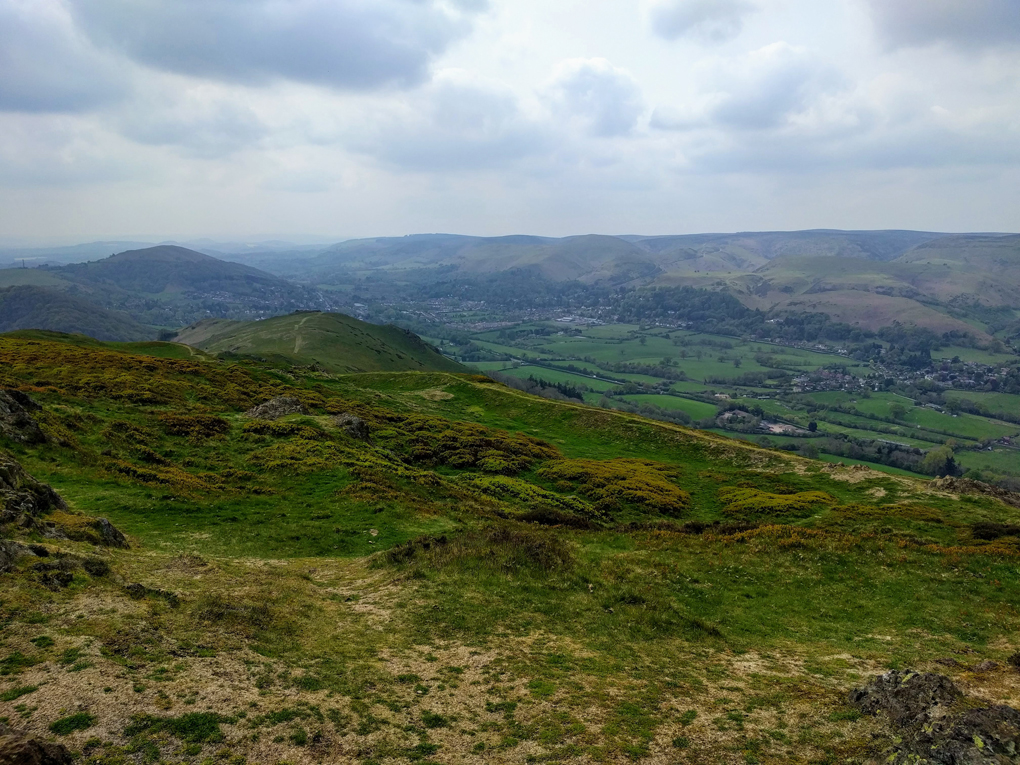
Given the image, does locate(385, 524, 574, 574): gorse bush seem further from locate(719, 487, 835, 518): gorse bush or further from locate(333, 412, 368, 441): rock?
locate(333, 412, 368, 441): rock

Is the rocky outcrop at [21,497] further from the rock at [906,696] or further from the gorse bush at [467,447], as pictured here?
the rock at [906,696]

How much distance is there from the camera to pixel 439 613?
23.4 m

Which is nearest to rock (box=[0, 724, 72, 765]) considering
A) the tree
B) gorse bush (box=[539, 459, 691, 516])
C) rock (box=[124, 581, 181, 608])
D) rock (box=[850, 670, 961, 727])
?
rock (box=[124, 581, 181, 608])

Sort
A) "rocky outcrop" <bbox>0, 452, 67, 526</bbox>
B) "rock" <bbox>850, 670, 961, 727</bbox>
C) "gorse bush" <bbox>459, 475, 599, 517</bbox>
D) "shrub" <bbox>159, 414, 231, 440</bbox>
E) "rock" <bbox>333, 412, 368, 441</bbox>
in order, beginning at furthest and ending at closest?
1. "rock" <bbox>333, 412, 368, 441</bbox>
2. "gorse bush" <bbox>459, 475, 599, 517</bbox>
3. "shrub" <bbox>159, 414, 231, 440</bbox>
4. "rocky outcrop" <bbox>0, 452, 67, 526</bbox>
5. "rock" <bbox>850, 670, 961, 727</bbox>

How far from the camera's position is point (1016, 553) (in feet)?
100

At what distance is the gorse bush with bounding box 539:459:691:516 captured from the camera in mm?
49062

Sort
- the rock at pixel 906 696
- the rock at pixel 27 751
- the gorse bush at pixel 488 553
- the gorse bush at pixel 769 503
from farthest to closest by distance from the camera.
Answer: the gorse bush at pixel 769 503 → the gorse bush at pixel 488 553 → the rock at pixel 906 696 → the rock at pixel 27 751

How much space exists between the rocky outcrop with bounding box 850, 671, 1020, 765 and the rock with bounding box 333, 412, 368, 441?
152 ft

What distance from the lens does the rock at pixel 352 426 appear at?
5362 cm

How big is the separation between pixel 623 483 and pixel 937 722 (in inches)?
1509

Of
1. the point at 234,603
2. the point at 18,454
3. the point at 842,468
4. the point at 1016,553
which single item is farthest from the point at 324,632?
the point at 842,468

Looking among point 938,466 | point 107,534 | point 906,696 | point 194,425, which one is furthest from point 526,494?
point 938,466

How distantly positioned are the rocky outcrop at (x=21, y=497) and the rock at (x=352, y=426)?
2669cm

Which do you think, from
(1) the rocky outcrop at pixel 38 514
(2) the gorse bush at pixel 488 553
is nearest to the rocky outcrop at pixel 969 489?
(2) the gorse bush at pixel 488 553
